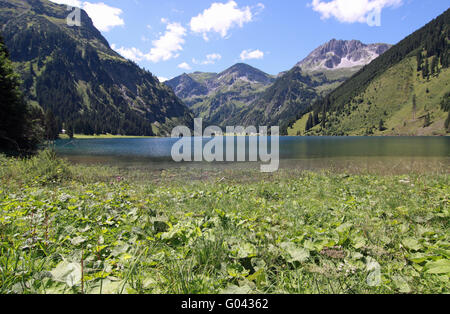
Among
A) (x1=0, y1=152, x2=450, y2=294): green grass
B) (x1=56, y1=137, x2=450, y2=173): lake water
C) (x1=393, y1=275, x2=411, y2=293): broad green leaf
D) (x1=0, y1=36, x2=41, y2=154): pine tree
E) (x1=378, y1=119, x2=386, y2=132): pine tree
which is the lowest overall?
(x1=393, y1=275, x2=411, y2=293): broad green leaf

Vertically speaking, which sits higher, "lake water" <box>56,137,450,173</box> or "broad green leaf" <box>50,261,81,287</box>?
"lake water" <box>56,137,450,173</box>

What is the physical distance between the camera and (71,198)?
6.96m

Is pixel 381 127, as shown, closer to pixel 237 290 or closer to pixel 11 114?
pixel 11 114

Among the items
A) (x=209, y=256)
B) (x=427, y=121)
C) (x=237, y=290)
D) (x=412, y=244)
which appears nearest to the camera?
(x=237, y=290)

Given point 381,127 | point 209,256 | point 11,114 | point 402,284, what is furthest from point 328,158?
point 381,127

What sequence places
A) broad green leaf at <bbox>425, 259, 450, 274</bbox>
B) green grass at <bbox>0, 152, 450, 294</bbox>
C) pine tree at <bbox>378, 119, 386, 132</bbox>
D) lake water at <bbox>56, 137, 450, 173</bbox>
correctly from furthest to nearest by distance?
pine tree at <bbox>378, 119, 386, 132</bbox> < lake water at <bbox>56, 137, 450, 173</bbox> < broad green leaf at <bbox>425, 259, 450, 274</bbox> < green grass at <bbox>0, 152, 450, 294</bbox>

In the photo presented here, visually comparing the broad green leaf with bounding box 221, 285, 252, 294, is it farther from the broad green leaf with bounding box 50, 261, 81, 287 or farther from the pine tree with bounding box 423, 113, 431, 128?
the pine tree with bounding box 423, 113, 431, 128

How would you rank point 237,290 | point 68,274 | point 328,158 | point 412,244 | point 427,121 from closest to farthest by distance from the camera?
point 237,290 < point 68,274 < point 412,244 < point 328,158 < point 427,121

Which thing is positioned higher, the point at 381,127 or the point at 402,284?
the point at 381,127

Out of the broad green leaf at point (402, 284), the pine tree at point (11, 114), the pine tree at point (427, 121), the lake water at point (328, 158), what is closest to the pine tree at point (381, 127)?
the pine tree at point (427, 121)

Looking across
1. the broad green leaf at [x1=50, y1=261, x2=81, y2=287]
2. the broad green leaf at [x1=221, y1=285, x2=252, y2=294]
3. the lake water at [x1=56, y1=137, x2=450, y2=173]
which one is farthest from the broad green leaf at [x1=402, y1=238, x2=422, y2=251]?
the lake water at [x1=56, y1=137, x2=450, y2=173]

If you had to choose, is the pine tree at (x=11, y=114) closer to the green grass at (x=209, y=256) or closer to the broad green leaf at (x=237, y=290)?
the green grass at (x=209, y=256)

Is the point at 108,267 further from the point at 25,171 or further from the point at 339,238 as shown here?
the point at 25,171
